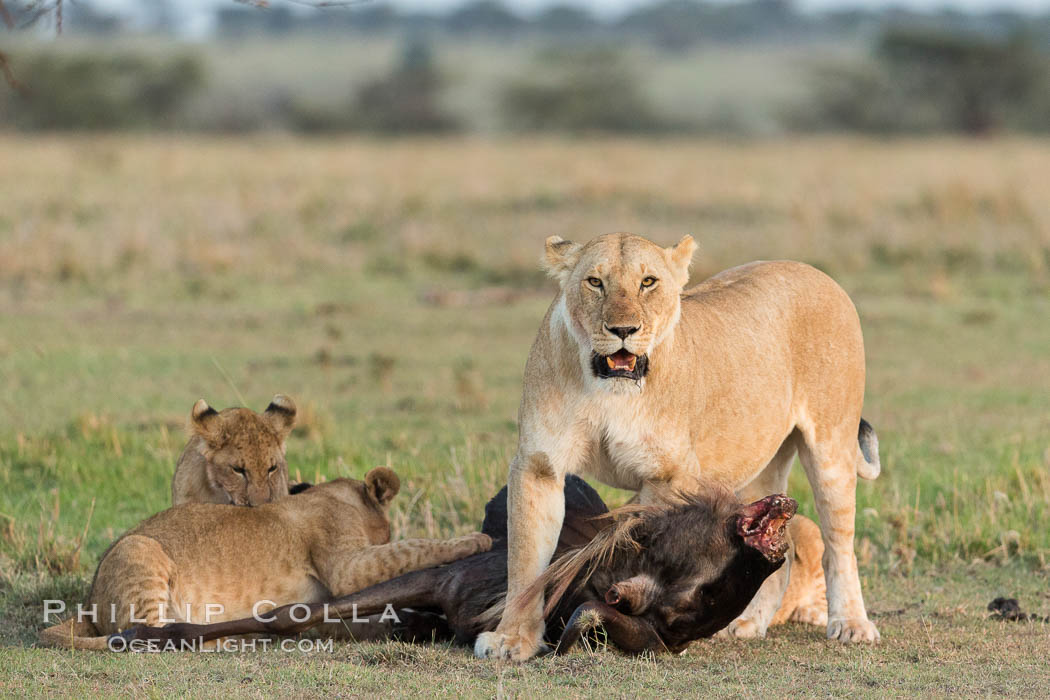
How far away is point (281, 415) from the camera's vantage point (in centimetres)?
602

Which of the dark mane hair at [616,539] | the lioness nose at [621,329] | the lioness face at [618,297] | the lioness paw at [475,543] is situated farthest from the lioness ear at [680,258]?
the lioness paw at [475,543]

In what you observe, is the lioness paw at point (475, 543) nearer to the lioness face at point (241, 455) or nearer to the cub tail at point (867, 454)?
the lioness face at point (241, 455)

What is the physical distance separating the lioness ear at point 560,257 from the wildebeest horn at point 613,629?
3.67 ft

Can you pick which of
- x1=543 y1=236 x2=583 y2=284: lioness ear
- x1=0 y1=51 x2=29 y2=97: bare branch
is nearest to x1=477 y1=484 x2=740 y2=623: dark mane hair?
x1=543 y1=236 x2=583 y2=284: lioness ear

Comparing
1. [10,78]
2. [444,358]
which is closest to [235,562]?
[10,78]

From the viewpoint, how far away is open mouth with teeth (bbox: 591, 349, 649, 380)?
4691 millimetres

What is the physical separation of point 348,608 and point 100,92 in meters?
41.3

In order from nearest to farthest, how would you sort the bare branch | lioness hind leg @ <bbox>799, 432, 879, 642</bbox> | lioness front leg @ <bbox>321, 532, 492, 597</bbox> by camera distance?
the bare branch, lioness front leg @ <bbox>321, 532, 492, 597</bbox>, lioness hind leg @ <bbox>799, 432, 879, 642</bbox>

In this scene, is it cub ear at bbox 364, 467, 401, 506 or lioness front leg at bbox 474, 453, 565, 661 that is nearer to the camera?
lioness front leg at bbox 474, 453, 565, 661

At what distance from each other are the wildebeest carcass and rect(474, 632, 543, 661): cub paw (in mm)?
90

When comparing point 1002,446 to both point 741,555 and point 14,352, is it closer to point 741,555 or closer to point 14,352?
point 741,555

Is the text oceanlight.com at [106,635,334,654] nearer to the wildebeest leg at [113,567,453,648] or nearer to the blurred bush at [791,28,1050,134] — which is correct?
the wildebeest leg at [113,567,453,648]

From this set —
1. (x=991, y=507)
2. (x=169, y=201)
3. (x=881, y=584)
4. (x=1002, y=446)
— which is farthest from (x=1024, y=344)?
(x=169, y=201)

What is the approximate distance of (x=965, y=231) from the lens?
17.4 meters
